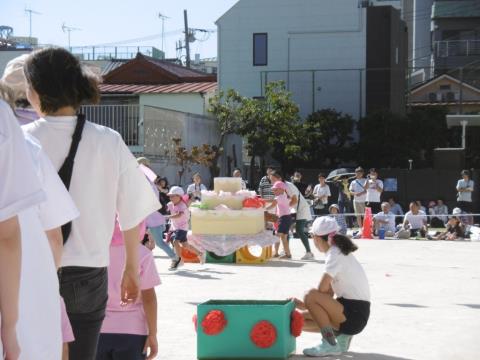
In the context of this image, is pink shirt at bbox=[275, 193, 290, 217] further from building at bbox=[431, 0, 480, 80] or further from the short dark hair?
building at bbox=[431, 0, 480, 80]

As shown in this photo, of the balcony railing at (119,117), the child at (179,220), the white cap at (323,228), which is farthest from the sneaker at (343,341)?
the balcony railing at (119,117)

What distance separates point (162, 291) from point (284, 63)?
3600cm

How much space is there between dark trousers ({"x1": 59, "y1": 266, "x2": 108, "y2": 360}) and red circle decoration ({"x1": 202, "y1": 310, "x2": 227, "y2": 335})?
13.6ft

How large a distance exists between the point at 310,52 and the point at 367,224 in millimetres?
23600

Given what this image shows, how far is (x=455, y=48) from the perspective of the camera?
64.9m

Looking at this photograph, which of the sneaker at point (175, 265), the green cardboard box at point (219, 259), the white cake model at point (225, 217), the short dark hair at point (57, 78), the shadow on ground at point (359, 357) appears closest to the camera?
the short dark hair at point (57, 78)

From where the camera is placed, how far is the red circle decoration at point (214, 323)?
8.20 meters

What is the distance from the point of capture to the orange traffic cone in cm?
2538

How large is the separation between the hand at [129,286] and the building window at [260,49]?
44.2 metres

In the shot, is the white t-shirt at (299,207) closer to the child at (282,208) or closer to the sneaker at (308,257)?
the child at (282,208)

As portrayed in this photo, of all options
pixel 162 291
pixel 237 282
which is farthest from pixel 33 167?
pixel 237 282

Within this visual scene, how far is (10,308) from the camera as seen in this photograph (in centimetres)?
278

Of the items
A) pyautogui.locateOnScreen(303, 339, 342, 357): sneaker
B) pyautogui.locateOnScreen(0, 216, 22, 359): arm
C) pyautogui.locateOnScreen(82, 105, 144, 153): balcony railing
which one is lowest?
pyautogui.locateOnScreen(303, 339, 342, 357): sneaker

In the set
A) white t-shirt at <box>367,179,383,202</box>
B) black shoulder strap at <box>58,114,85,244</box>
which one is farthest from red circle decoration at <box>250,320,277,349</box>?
white t-shirt at <box>367,179,383,202</box>
